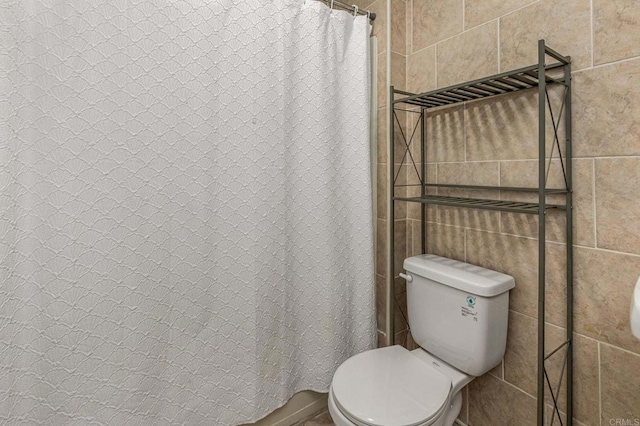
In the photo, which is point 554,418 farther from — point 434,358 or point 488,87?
point 488,87

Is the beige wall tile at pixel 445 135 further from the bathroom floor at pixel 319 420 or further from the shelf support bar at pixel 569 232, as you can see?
the bathroom floor at pixel 319 420

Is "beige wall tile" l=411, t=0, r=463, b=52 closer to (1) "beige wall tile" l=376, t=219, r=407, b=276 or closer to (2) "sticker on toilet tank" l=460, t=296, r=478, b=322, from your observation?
(1) "beige wall tile" l=376, t=219, r=407, b=276

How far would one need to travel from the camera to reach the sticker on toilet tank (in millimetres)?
1150

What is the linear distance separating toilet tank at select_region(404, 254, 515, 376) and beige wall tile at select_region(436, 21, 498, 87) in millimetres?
761

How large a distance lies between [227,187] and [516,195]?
104cm

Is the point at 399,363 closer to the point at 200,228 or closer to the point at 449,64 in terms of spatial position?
the point at 200,228

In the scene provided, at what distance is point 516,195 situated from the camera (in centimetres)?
120

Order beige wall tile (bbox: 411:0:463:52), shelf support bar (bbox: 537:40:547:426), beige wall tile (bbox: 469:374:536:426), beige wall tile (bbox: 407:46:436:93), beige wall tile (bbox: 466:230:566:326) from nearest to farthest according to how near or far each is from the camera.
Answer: shelf support bar (bbox: 537:40:547:426) → beige wall tile (bbox: 466:230:566:326) → beige wall tile (bbox: 469:374:536:426) → beige wall tile (bbox: 411:0:463:52) → beige wall tile (bbox: 407:46:436:93)

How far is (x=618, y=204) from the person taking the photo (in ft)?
3.18

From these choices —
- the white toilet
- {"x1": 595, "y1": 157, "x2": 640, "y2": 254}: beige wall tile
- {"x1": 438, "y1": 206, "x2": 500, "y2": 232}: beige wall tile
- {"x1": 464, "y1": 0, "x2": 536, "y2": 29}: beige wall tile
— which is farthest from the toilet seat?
{"x1": 464, "y1": 0, "x2": 536, "y2": 29}: beige wall tile

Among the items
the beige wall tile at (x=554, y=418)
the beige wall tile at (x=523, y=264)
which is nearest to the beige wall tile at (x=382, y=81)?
the beige wall tile at (x=523, y=264)

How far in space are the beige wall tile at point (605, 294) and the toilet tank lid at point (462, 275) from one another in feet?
0.67

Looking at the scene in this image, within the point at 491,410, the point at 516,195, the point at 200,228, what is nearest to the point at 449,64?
the point at 516,195

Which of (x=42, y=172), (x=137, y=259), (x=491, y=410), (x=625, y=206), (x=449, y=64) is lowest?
(x=491, y=410)
